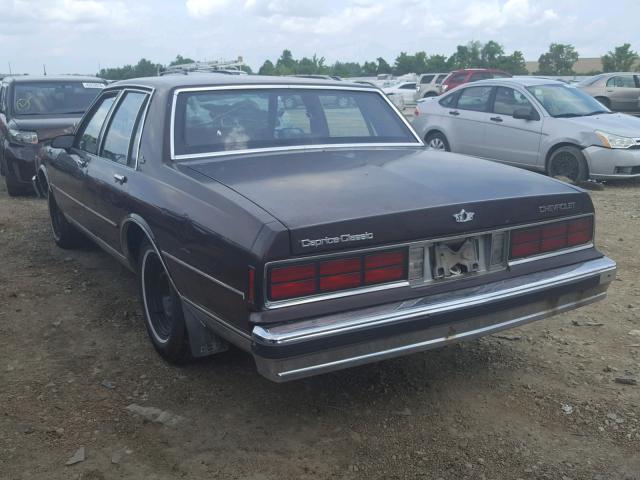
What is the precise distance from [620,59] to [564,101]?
1608 inches

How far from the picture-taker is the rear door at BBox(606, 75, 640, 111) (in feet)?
64.6

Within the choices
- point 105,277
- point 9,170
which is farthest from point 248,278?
point 9,170

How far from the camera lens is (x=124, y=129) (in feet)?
14.8

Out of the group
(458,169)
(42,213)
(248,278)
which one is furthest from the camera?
(42,213)

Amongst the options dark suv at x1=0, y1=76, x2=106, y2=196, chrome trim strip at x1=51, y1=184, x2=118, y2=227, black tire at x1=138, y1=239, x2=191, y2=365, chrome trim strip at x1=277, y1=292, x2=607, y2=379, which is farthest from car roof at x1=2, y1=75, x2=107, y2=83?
chrome trim strip at x1=277, y1=292, x2=607, y2=379

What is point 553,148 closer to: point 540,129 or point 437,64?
point 540,129

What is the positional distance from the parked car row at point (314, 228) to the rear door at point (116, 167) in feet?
0.06

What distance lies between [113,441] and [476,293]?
1.79 metres

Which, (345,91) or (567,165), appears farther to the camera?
(567,165)

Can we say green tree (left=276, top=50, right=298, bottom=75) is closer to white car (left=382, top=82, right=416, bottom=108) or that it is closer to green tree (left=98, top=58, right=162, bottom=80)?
green tree (left=98, top=58, right=162, bottom=80)

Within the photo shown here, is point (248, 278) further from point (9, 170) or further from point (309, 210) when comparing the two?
point (9, 170)

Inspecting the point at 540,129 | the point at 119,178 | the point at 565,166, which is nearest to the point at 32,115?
the point at 119,178

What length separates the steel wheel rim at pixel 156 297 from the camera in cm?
398

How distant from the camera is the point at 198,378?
3771 millimetres
